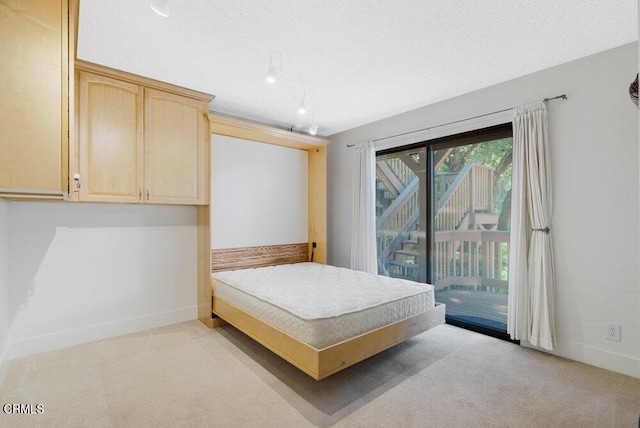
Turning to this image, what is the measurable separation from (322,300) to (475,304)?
1961mm

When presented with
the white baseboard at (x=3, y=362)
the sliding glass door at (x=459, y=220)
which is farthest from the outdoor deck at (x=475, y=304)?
the white baseboard at (x=3, y=362)

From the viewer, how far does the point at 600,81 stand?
→ 7.63 ft

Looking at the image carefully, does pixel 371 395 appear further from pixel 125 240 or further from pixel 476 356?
pixel 125 240

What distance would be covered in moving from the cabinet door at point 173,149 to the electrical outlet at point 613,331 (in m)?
3.66

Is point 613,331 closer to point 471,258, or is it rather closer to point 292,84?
point 471,258

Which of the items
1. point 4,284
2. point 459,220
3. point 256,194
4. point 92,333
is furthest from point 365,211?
point 4,284

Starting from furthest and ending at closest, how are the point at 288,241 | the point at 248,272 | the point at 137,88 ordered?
1. the point at 288,241
2. the point at 248,272
3. the point at 137,88

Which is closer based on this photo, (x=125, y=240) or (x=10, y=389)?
(x=10, y=389)

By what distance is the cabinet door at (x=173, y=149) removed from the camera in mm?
2881

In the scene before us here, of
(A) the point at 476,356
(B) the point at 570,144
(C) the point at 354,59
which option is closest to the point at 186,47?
(C) the point at 354,59

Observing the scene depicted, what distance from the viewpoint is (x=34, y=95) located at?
140 cm

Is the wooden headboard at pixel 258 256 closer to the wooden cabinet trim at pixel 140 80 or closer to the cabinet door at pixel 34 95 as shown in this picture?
the wooden cabinet trim at pixel 140 80

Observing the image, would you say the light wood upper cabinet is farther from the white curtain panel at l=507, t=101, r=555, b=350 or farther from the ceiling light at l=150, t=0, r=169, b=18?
the white curtain panel at l=507, t=101, r=555, b=350

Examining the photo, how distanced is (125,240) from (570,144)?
13.4 feet
